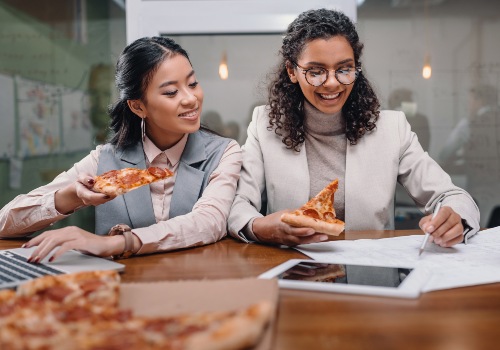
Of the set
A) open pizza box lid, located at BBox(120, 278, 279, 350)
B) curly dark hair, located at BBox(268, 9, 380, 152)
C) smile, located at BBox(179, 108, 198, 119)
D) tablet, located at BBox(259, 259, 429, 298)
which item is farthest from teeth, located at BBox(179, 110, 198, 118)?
open pizza box lid, located at BBox(120, 278, 279, 350)

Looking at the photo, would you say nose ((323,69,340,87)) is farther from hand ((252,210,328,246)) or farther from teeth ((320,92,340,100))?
hand ((252,210,328,246))

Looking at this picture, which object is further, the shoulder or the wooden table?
the shoulder

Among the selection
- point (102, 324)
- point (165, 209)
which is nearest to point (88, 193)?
point (165, 209)

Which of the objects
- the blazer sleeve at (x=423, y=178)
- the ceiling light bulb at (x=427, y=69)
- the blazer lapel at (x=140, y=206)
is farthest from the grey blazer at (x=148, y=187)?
the ceiling light bulb at (x=427, y=69)

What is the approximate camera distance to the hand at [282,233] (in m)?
1.55

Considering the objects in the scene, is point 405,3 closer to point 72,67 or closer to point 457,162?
point 457,162

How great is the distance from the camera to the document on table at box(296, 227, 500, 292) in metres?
1.20

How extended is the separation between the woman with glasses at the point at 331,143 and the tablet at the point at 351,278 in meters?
0.75

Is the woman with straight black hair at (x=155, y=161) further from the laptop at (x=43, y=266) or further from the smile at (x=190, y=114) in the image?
the laptop at (x=43, y=266)

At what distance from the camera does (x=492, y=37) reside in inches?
132

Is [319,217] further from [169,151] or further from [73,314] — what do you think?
[73,314]

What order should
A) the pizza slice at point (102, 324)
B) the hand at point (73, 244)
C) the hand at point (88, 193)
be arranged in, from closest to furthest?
the pizza slice at point (102, 324), the hand at point (73, 244), the hand at point (88, 193)

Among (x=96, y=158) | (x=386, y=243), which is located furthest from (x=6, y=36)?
(x=386, y=243)

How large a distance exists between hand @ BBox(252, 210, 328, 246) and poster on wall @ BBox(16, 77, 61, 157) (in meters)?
2.08
